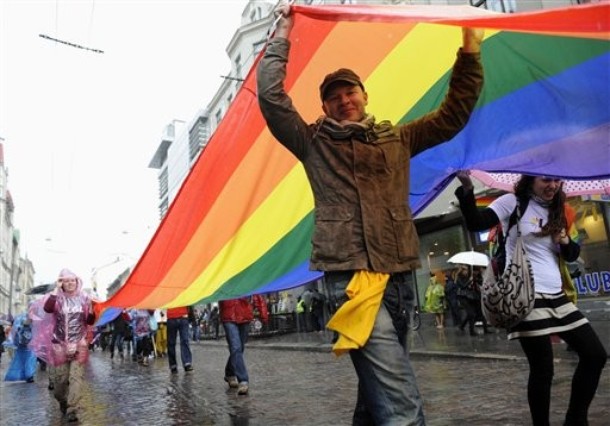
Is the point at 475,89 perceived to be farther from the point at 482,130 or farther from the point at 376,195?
the point at 482,130

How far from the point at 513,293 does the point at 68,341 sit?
555 centimetres

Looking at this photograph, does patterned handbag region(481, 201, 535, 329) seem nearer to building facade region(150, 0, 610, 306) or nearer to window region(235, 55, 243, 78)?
building facade region(150, 0, 610, 306)

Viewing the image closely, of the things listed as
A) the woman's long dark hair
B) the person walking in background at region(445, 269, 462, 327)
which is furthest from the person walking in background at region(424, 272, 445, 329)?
the woman's long dark hair

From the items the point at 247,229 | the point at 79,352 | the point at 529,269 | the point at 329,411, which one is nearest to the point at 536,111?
the point at 529,269

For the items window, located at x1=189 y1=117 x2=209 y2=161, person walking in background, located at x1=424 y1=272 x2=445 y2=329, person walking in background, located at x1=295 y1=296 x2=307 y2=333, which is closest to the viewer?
person walking in background, located at x1=424 y1=272 x2=445 y2=329

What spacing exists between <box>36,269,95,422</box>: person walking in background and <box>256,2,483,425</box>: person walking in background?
5.28 meters

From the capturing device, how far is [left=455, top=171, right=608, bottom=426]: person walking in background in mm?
3186

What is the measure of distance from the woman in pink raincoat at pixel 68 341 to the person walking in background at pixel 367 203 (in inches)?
208

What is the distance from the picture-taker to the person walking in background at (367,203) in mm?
2098

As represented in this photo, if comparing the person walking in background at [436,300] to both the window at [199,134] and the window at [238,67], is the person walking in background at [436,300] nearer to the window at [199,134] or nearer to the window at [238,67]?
the window at [238,67]

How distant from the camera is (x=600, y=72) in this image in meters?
3.11

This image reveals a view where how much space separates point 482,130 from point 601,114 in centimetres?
68

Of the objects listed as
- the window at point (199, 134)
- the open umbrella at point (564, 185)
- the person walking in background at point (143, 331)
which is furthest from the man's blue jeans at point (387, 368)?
the window at point (199, 134)

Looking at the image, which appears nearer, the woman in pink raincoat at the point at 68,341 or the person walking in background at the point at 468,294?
the woman in pink raincoat at the point at 68,341
